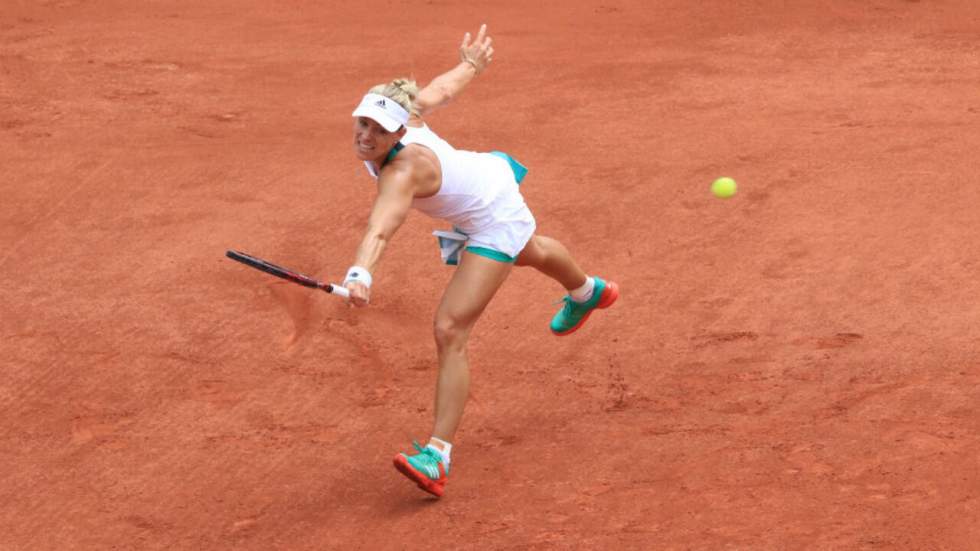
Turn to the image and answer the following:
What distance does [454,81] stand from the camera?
8.12 metres

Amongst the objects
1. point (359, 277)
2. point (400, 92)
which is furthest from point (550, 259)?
point (359, 277)

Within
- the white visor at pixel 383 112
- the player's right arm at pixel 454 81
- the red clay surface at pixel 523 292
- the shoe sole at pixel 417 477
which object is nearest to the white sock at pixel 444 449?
the shoe sole at pixel 417 477

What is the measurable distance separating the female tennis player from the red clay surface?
470mm

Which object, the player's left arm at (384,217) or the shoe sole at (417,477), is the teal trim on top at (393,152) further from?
the shoe sole at (417,477)

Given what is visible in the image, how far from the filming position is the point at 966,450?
749 cm

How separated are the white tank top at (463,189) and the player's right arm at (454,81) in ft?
0.93

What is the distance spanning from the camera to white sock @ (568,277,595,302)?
8.60 m

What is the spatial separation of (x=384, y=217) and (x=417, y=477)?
1.22 metres

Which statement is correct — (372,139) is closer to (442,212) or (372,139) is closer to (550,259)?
(442,212)

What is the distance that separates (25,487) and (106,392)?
3.54 ft

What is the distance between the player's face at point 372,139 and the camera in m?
7.02

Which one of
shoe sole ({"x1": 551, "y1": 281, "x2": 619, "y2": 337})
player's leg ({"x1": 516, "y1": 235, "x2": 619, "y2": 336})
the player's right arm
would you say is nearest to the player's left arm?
the player's right arm

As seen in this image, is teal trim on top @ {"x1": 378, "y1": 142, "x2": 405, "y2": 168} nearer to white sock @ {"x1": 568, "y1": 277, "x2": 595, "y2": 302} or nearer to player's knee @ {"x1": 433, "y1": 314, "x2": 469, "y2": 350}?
player's knee @ {"x1": 433, "y1": 314, "x2": 469, "y2": 350}

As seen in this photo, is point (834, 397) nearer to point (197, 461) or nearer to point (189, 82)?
point (197, 461)
